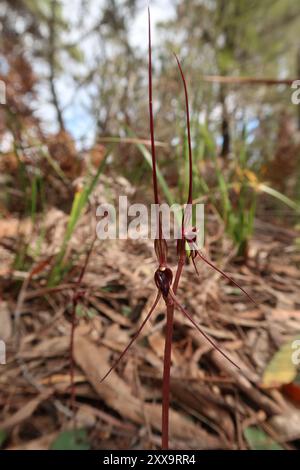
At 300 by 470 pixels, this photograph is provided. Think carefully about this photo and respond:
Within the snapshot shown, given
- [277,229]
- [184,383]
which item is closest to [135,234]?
[184,383]

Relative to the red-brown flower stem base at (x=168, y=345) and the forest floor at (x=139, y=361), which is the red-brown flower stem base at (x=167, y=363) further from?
the forest floor at (x=139, y=361)

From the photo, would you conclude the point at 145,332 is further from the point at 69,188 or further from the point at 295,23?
the point at 295,23

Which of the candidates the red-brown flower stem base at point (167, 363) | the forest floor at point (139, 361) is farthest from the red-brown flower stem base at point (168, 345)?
the forest floor at point (139, 361)

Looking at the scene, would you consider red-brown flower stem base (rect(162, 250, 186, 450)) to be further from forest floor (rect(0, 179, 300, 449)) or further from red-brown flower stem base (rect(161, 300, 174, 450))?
forest floor (rect(0, 179, 300, 449))

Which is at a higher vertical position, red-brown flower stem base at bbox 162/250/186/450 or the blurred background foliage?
the blurred background foliage

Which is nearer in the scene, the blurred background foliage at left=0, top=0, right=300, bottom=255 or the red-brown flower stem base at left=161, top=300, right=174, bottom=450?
the red-brown flower stem base at left=161, top=300, right=174, bottom=450

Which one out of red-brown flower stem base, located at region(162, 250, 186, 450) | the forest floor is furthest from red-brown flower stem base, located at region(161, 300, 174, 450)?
the forest floor
